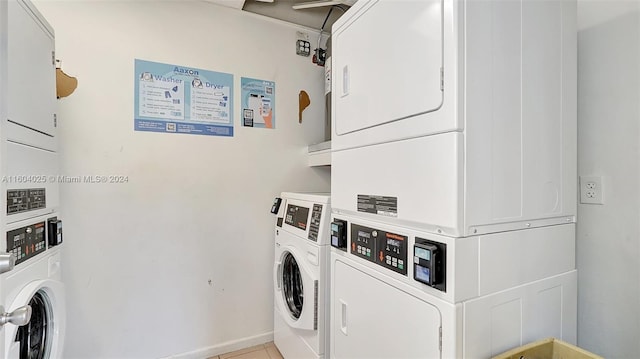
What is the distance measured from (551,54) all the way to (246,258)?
210cm

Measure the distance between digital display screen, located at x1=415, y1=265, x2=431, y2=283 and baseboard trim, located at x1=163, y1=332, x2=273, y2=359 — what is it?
1.77m

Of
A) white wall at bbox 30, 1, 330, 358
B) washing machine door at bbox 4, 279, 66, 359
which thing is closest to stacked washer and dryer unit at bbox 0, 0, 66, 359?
washing machine door at bbox 4, 279, 66, 359

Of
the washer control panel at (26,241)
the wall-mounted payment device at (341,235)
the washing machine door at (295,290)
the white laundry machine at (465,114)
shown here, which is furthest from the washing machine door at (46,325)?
the white laundry machine at (465,114)

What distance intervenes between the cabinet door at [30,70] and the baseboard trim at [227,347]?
5.27 ft

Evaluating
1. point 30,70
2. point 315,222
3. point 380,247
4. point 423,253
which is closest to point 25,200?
point 30,70

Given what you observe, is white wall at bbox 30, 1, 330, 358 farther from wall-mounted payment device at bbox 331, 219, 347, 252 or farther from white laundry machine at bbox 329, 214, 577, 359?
white laundry machine at bbox 329, 214, 577, 359

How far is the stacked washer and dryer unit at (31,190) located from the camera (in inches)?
41.5

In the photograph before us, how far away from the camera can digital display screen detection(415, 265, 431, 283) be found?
90cm

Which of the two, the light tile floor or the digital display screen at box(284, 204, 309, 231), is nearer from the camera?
the digital display screen at box(284, 204, 309, 231)

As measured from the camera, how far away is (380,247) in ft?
3.76

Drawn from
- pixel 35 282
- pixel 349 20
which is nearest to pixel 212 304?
pixel 35 282

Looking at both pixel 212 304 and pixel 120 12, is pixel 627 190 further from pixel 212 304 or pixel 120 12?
→ pixel 120 12

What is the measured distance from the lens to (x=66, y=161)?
1753mm

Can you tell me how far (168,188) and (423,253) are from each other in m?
1.73
